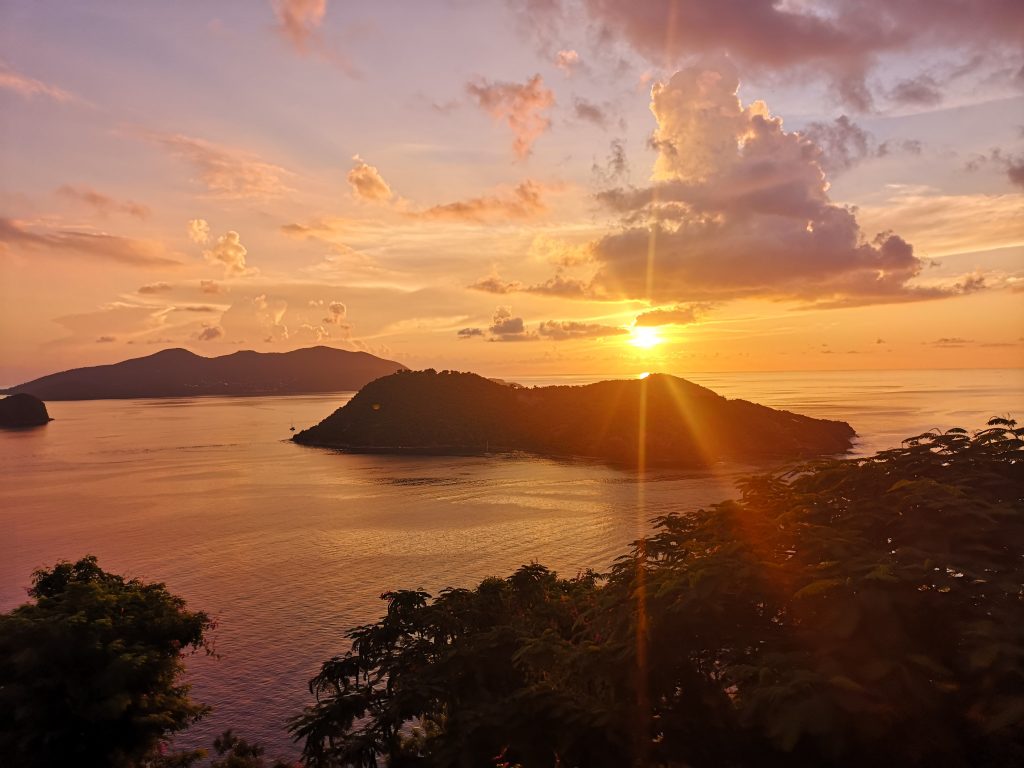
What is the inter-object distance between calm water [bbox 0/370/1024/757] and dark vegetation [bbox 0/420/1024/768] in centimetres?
1295

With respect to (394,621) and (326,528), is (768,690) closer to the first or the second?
(394,621)

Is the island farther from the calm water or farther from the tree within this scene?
the tree

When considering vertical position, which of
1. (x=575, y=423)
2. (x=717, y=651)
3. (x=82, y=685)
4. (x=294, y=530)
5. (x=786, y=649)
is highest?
(x=575, y=423)

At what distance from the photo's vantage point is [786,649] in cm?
1276

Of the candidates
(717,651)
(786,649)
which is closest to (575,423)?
(717,651)

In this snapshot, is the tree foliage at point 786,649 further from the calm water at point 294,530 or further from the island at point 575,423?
the island at point 575,423

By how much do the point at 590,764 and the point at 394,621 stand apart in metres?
9.35

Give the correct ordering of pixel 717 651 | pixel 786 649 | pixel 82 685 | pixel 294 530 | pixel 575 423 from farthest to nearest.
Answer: pixel 575 423 → pixel 294 530 → pixel 82 685 → pixel 717 651 → pixel 786 649

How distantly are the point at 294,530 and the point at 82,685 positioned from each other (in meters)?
57.2

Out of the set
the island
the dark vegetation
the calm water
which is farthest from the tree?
the island

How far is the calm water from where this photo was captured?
4028 centimetres

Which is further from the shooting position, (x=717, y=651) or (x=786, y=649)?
(x=717, y=651)

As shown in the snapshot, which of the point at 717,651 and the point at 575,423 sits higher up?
the point at 575,423

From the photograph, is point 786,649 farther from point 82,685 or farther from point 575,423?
point 575,423
